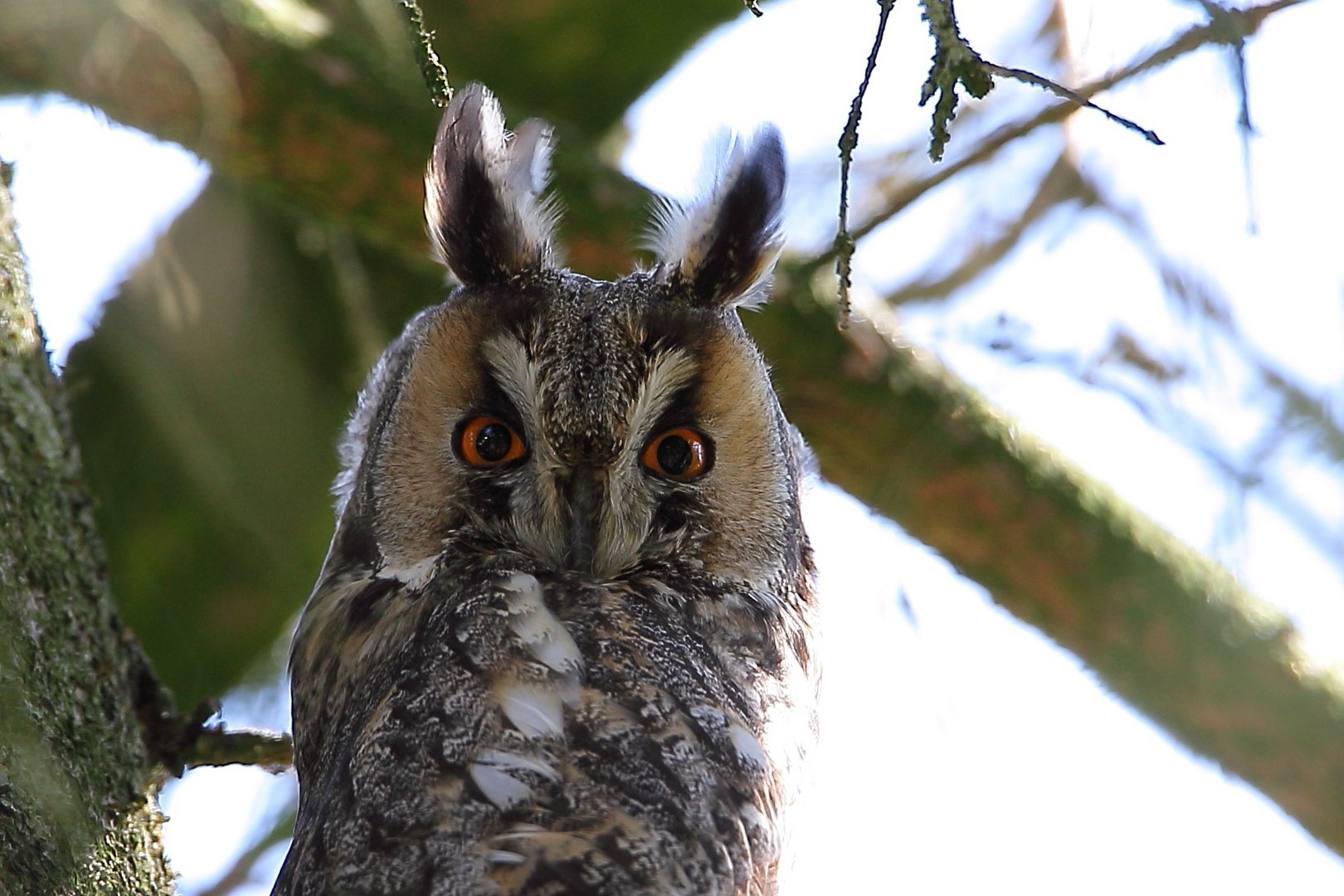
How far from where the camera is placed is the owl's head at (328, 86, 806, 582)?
7.34 ft

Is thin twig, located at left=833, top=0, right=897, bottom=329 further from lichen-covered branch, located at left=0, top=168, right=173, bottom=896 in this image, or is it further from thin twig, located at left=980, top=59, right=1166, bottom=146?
lichen-covered branch, located at left=0, top=168, right=173, bottom=896

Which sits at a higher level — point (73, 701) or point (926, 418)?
point (926, 418)

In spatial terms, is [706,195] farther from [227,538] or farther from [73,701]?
[227,538]

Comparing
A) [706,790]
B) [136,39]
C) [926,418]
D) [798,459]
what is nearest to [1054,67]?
[926,418]

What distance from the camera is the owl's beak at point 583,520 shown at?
2207mm

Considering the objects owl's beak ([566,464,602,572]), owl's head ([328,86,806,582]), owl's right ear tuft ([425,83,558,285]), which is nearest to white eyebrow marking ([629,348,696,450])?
owl's head ([328,86,806,582])

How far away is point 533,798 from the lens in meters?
1.78

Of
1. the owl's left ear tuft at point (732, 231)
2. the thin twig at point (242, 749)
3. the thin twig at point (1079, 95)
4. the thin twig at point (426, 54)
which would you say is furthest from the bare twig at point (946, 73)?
the thin twig at point (242, 749)

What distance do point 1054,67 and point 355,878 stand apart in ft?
11.0

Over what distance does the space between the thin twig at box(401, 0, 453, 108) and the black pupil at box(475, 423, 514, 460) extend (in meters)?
0.74

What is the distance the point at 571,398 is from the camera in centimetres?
219

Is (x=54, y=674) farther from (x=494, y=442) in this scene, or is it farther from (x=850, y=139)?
(x=850, y=139)

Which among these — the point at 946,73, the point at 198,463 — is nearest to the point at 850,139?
the point at 946,73

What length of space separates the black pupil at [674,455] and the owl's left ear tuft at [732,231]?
278 millimetres
